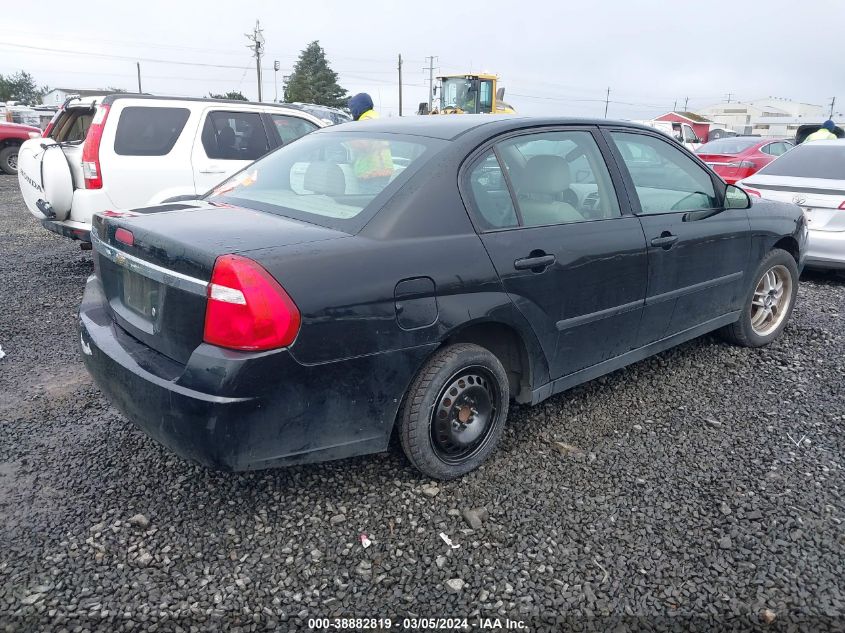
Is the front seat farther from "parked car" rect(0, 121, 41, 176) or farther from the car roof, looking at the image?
"parked car" rect(0, 121, 41, 176)

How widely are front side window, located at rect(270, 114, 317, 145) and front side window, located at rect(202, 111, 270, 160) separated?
232 millimetres

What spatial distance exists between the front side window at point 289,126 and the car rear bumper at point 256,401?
16.5 ft

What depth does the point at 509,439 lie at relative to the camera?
3.38 meters

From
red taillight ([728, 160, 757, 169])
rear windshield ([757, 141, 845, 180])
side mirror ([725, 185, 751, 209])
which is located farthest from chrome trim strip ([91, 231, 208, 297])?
red taillight ([728, 160, 757, 169])

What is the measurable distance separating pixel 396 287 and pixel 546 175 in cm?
119

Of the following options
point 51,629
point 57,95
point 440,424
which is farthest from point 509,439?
point 57,95

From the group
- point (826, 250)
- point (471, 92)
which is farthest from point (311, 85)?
point (826, 250)

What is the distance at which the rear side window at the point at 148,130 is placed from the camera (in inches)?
245

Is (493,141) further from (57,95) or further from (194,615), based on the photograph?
(57,95)

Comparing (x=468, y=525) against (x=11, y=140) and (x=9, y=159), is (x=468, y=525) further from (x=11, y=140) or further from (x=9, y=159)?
(x=9, y=159)

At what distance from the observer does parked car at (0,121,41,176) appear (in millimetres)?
15754

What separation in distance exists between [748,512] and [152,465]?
8.87 ft

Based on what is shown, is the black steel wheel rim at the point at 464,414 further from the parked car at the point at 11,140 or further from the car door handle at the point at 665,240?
the parked car at the point at 11,140

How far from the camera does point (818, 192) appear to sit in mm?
6336
